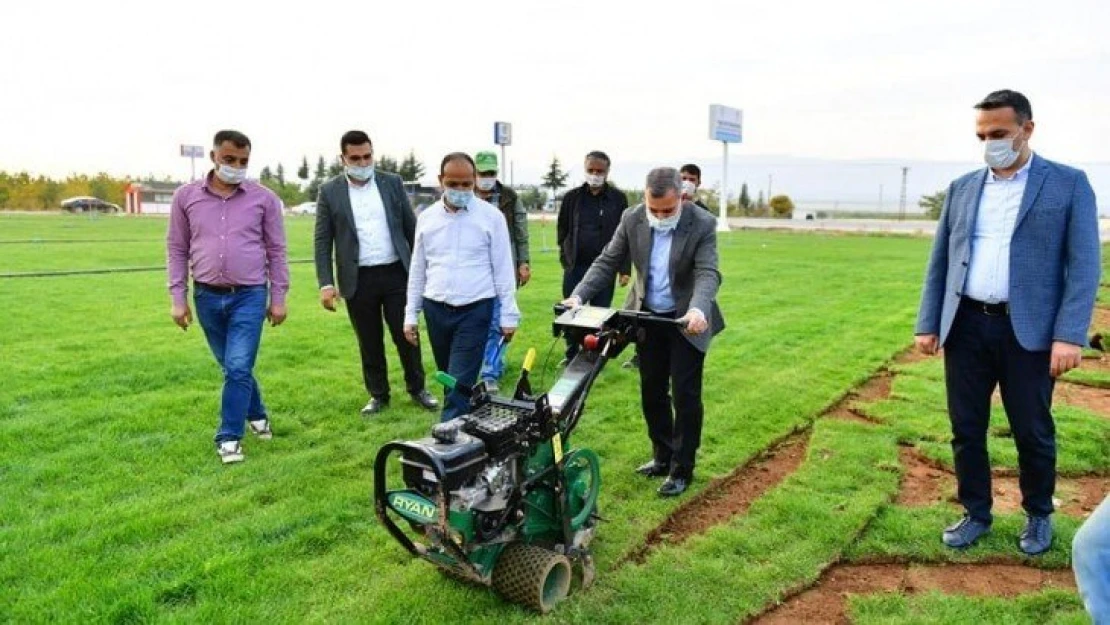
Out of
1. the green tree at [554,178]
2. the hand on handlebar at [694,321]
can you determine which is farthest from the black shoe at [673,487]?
the green tree at [554,178]

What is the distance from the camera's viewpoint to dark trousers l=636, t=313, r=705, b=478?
14.9ft

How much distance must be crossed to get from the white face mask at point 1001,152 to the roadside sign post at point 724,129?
124ft

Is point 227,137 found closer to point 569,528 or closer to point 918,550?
point 569,528

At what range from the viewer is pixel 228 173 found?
5117mm

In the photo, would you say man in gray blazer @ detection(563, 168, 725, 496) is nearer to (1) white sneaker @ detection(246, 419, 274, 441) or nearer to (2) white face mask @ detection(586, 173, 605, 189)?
(1) white sneaker @ detection(246, 419, 274, 441)

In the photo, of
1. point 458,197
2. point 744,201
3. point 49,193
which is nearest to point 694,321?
point 458,197

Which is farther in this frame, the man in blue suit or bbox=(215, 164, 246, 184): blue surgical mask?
bbox=(215, 164, 246, 184): blue surgical mask

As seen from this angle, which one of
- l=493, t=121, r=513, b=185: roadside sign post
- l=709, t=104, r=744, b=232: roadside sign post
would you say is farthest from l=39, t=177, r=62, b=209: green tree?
l=493, t=121, r=513, b=185: roadside sign post

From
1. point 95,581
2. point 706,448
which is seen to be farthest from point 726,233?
point 95,581

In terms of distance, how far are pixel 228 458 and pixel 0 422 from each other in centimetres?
200

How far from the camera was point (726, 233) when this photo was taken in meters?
36.8

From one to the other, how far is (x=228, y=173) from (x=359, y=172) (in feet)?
3.42

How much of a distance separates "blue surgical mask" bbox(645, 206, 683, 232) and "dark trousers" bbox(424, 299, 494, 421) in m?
1.21

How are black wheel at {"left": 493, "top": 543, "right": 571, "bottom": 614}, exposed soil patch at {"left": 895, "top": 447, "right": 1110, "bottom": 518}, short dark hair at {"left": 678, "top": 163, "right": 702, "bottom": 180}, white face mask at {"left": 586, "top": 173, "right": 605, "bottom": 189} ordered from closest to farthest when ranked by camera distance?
black wheel at {"left": 493, "top": 543, "right": 571, "bottom": 614} → exposed soil patch at {"left": 895, "top": 447, "right": 1110, "bottom": 518} → white face mask at {"left": 586, "top": 173, "right": 605, "bottom": 189} → short dark hair at {"left": 678, "top": 163, "right": 702, "bottom": 180}
